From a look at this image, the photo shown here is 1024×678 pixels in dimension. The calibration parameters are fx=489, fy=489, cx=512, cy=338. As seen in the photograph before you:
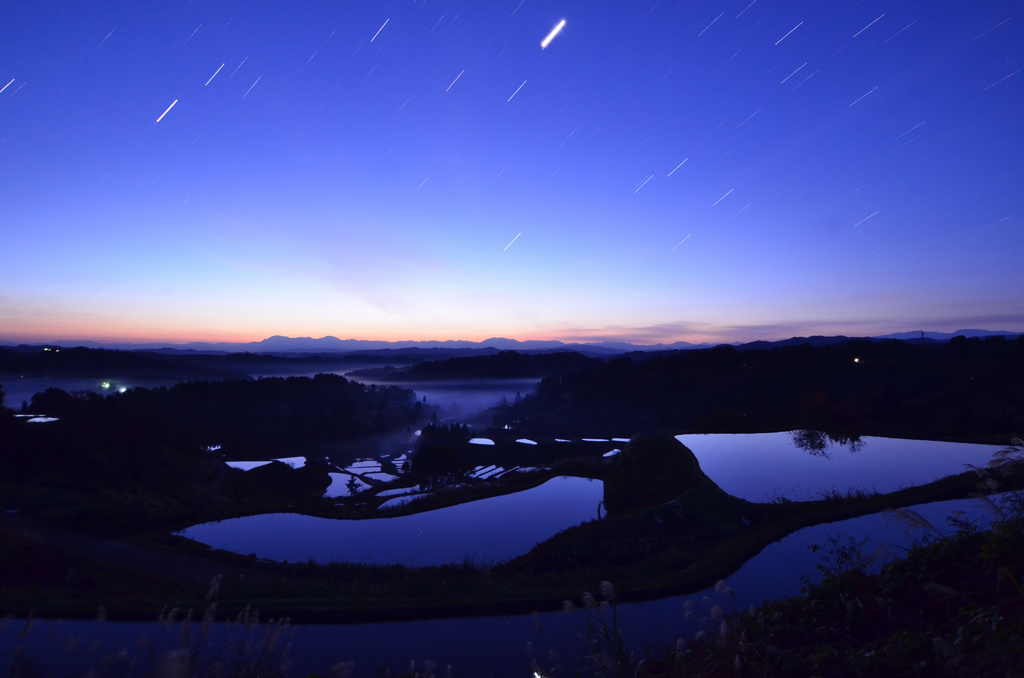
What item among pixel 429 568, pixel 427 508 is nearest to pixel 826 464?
pixel 427 508

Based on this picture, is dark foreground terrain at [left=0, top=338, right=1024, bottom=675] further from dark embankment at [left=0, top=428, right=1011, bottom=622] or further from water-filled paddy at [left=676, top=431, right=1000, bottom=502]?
water-filled paddy at [left=676, top=431, right=1000, bottom=502]

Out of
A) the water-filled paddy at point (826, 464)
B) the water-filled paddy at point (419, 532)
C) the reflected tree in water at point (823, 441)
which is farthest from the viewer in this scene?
the reflected tree in water at point (823, 441)

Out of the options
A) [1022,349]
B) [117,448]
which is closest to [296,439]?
[117,448]

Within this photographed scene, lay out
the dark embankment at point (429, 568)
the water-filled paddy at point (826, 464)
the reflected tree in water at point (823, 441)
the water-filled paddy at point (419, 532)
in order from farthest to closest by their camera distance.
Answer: the reflected tree in water at point (823, 441) < the water-filled paddy at point (826, 464) < the water-filled paddy at point (419, 532) < the dark embankment at point (429, 568)

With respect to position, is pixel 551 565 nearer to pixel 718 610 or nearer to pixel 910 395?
pixel 718 610

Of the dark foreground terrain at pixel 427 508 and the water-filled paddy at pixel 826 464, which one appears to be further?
the water-filled paddy at pixel 826 464

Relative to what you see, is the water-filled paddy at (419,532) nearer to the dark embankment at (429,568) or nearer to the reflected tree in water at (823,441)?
the dark embankment at (429,568)

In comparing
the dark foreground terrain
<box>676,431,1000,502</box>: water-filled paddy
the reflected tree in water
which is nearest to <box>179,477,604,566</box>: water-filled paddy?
the dark foreground terrain

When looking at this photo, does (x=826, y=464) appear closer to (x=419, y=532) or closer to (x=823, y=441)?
(x=823, y=441)

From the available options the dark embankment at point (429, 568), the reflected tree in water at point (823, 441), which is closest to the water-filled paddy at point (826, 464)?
the reflected tree in water at point (823, 441)

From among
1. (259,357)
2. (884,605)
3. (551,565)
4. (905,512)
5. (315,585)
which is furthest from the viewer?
(259,357)

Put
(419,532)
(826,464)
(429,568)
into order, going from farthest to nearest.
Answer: (826,464) → (419,532) → (429,568)
